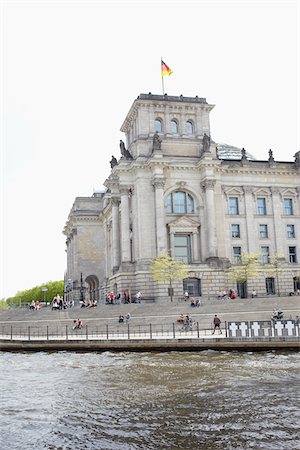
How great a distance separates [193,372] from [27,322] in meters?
33.2

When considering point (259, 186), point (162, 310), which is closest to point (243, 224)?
point (259, 186)

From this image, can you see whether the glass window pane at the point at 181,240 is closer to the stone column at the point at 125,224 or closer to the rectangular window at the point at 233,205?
the stone column at the point at 125,224

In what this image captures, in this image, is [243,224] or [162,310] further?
[243,224]

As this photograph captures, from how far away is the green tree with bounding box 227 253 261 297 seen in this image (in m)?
69.9

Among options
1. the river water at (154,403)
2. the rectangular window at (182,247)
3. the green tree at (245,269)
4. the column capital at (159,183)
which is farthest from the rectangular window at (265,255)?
the river water at (154,403)

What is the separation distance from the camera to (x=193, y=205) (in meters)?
75.1

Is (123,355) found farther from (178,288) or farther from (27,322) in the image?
(178,288)

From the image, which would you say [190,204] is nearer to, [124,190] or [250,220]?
[250,220]

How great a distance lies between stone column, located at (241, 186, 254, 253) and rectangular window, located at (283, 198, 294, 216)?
557cm

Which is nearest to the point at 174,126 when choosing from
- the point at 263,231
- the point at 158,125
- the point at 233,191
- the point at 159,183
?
the point at 158,125

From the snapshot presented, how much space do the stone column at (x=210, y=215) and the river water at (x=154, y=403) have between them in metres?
40.4

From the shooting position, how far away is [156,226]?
7138 cm

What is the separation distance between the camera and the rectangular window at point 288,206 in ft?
260

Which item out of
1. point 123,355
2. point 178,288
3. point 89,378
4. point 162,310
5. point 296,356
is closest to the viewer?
point 89,378
